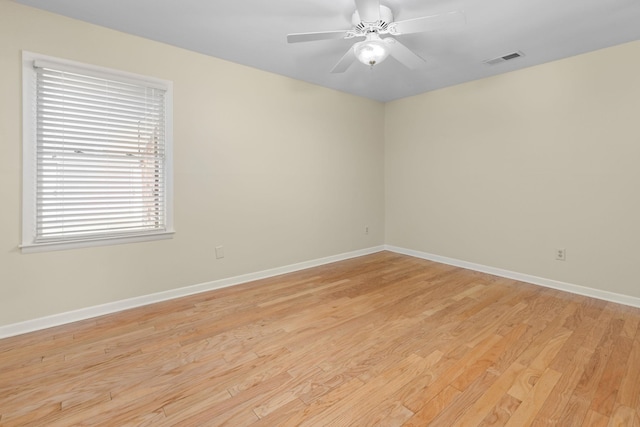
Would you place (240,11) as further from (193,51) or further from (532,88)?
(532,88)

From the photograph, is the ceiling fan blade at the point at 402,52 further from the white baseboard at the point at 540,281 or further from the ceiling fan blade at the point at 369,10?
the white baseboard at the point at 540,281

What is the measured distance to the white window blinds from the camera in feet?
7.72

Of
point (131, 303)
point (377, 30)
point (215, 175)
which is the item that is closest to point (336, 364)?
point (131, 303)

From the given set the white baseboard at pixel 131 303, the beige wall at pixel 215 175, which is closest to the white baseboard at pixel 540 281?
the beige wall at pixel 215 175

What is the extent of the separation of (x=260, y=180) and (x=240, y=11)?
5.61 feet

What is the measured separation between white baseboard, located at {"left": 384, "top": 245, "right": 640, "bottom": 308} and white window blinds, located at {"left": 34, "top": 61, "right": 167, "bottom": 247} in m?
3.60

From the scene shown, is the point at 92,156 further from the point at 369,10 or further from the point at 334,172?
the point at 334,172

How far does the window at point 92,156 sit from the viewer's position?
2309mm

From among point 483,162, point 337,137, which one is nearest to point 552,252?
point 483,162

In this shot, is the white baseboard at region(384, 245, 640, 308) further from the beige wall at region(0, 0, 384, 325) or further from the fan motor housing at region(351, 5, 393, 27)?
the fan motor housing at region(351, 5, 393, 27)

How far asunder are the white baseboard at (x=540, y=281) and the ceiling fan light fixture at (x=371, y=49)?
9.64 ft

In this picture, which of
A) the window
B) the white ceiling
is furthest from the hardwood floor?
the white ceiling

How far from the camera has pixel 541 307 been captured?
275 cm

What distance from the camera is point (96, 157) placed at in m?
2.54
